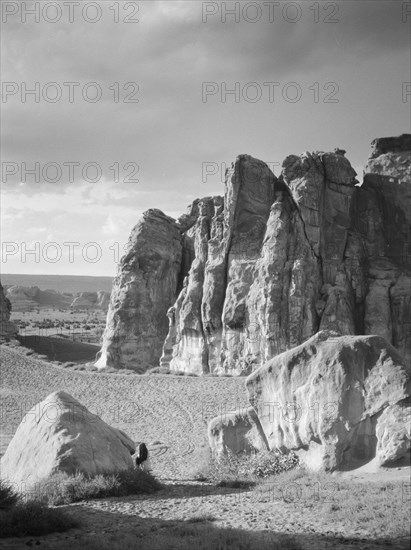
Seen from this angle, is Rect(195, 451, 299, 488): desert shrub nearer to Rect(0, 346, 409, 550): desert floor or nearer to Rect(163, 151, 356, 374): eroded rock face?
Rect(0, 346, 409, 550): desert floor

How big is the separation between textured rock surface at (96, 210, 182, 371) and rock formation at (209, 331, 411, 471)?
35165mm

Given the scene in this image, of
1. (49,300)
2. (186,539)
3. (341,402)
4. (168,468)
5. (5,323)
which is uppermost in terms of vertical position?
(49,300)

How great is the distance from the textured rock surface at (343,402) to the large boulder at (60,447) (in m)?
4.15

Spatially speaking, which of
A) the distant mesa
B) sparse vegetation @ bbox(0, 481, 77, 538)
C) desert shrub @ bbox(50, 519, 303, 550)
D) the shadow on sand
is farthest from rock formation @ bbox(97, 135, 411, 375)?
the distant mesa

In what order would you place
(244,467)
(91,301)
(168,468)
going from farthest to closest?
(91,301)
(168,468)
(244,467)

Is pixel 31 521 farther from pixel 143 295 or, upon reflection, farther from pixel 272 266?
pixel 143 295

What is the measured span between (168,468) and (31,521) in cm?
875

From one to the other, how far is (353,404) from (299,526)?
4051 millimetres

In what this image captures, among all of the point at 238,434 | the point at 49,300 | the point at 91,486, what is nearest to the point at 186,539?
the point at 91,486

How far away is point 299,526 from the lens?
9.47 metres

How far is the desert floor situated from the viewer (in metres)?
9.12

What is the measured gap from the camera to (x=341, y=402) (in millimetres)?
13070

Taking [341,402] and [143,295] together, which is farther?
[143,295]

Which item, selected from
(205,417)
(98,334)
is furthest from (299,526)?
(98,334)
